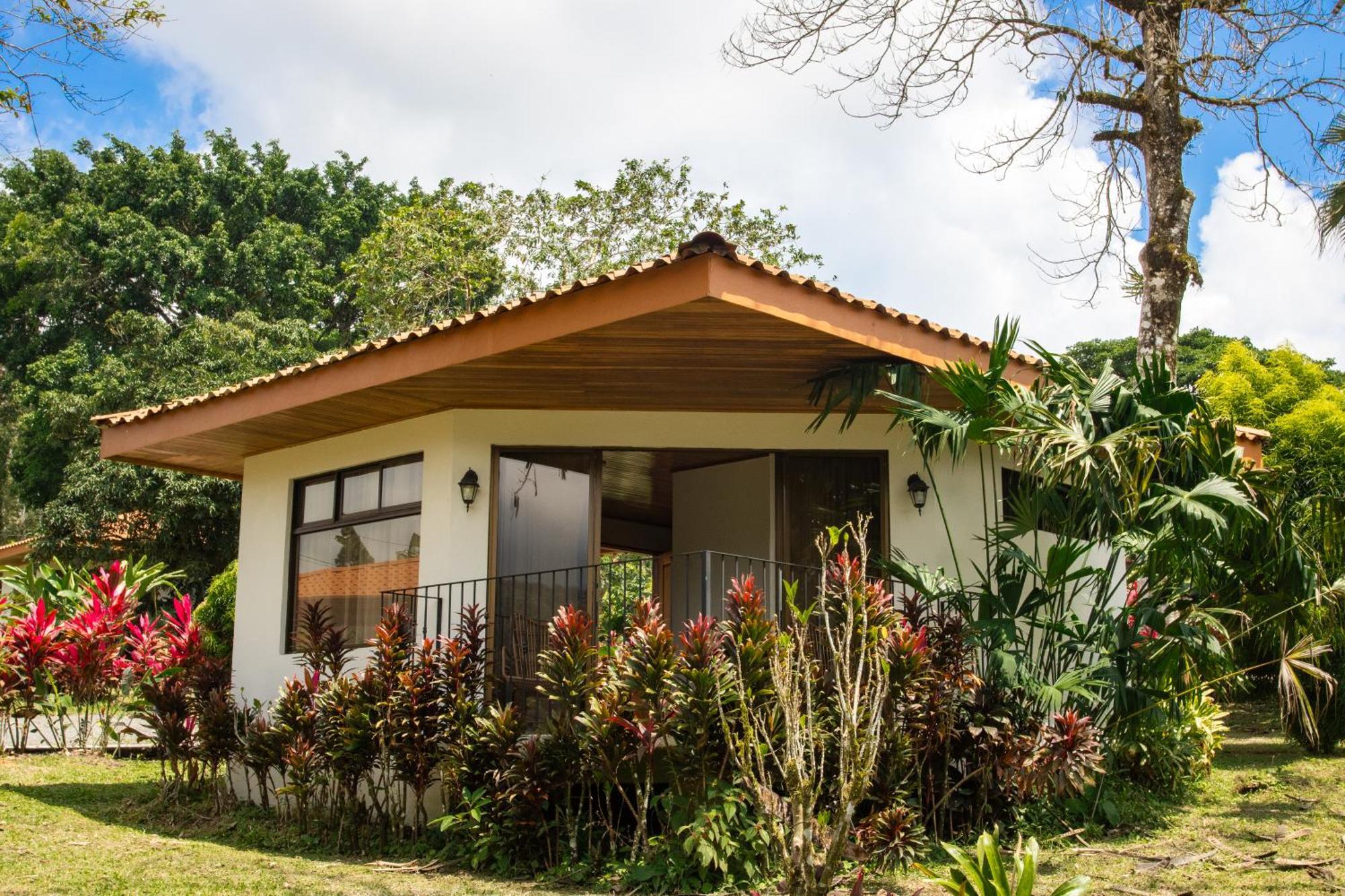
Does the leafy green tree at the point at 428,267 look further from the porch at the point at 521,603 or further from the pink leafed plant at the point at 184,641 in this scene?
the porch at the point at 521,603

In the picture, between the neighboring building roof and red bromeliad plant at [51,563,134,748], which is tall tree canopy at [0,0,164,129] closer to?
red bromeliad plant at [51,563,134,748]

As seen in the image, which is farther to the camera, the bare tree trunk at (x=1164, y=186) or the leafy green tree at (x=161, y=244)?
the leafy green tree at (x=161, y=244)

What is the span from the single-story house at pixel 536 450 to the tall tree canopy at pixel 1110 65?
535cm

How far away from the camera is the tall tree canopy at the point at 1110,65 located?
1231 centimetres

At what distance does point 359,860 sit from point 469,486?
2.63m

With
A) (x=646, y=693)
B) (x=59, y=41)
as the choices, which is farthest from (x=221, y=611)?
(x=646, y=693)

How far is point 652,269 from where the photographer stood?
623 cm

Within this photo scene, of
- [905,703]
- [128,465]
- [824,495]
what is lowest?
[905,703]

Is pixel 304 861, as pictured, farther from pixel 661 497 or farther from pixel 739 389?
pixel 661 497

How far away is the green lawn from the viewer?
607 cm

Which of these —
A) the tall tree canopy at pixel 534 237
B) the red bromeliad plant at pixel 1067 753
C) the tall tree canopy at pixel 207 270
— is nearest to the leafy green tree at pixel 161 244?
the tall tree canopy at pixel 207 270

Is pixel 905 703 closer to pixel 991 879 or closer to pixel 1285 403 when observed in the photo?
pixel 991 879

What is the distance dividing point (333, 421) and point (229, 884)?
3849mm

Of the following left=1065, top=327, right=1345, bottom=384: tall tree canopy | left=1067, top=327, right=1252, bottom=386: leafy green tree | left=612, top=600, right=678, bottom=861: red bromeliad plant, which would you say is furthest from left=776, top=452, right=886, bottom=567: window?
left=1067, top=327, right=1252, bottom=386: leafy green tree
